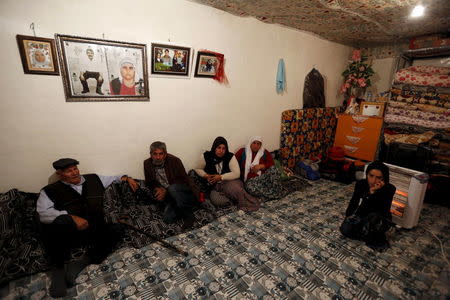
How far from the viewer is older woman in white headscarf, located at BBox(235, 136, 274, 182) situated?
10.7 feet

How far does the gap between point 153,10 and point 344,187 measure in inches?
149

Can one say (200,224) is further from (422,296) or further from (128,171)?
(422,296)

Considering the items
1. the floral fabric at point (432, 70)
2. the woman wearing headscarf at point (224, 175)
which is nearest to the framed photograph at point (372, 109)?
the floral fabric at point (432, 70)

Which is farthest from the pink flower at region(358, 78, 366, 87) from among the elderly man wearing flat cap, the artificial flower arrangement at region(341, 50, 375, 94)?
the elderly man wearing flat cap

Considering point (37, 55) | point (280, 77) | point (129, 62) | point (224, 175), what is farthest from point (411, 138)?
point (37, 55)

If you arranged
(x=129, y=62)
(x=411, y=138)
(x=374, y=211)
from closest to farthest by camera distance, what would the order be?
(x=374, y=211)
(x=129, y=62)
(x=411, y=138)

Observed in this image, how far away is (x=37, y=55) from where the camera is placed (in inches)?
78.6

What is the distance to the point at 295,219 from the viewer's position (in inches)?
107

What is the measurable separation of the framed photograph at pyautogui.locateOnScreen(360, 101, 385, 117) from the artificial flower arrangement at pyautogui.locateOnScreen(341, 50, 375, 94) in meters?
0.48

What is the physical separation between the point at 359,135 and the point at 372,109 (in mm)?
530

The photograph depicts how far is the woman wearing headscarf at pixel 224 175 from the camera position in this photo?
117 inches

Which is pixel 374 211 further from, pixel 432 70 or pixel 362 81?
pixel 362 81

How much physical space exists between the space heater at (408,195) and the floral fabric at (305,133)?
5.77ft

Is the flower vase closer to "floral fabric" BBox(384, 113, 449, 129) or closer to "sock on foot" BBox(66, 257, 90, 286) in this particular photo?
"floral fabric" BBox(384, 113, 449, 129)
